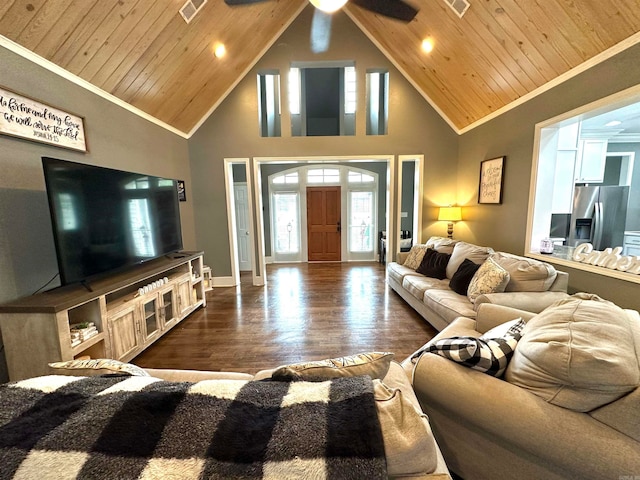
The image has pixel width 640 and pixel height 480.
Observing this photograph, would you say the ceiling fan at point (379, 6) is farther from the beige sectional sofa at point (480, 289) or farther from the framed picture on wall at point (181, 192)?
the framed picture on wall at point (181, 192)

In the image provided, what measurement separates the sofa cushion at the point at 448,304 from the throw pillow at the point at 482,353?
1.11 metres

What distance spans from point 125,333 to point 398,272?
128 inches

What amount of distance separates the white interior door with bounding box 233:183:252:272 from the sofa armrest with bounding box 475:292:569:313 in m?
4.67

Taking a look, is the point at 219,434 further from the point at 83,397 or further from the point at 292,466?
the point at 83,397

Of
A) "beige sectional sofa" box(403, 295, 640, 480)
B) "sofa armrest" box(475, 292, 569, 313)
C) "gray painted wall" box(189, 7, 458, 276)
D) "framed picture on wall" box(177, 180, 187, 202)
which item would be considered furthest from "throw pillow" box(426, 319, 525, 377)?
"framed picture on wall" box(177, 180, 187, 202)

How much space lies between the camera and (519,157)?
10.7ft

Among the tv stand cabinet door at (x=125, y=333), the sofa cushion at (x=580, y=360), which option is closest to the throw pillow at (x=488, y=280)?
the sofa cushion at (x=580, y=360)

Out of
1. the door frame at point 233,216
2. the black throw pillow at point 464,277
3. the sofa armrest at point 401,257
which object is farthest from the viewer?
the door frame at point 233,216

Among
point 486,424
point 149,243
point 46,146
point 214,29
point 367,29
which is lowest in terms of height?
point 486,424

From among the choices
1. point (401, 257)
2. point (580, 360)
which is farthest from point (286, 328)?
point (580, 360)

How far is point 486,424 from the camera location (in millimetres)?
1057

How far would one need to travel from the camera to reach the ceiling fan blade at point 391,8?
2348 millimetres

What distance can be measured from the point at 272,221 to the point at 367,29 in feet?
14.0

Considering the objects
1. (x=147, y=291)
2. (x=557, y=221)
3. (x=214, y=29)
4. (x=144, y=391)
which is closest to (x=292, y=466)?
(x=144, y=391)
